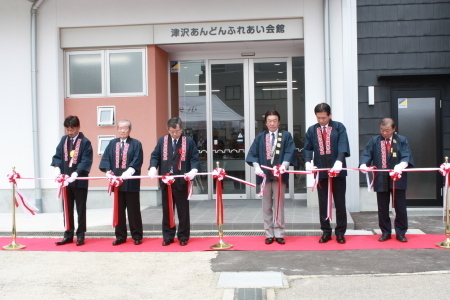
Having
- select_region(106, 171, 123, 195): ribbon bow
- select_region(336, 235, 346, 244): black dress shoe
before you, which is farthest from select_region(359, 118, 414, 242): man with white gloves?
select_region(106, 171, 123, 195): ribbon bow

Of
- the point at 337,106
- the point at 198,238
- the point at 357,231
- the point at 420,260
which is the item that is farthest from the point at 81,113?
the point at 420,260

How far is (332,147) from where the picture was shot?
6445 mm

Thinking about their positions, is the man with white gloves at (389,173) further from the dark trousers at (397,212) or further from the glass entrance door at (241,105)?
the glass entrance door at (241,105)

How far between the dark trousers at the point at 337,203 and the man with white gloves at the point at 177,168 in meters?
1.66

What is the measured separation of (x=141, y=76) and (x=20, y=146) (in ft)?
8.58

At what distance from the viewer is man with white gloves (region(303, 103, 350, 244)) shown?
6402mm

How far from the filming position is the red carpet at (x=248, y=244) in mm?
6234

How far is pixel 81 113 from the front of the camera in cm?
965

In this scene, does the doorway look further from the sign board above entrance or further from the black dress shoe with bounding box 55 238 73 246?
the black dress shoe with bounding box 55 238 73 246

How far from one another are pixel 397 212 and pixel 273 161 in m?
1.72

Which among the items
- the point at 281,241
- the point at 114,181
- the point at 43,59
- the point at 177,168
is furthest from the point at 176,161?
the point at 43,59

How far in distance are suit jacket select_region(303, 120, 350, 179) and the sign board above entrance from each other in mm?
3105

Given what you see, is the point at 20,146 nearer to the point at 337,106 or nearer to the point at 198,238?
the point at 198,238

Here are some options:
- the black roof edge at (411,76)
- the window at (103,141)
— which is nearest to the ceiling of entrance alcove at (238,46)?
the black roof edge at (411,76)
